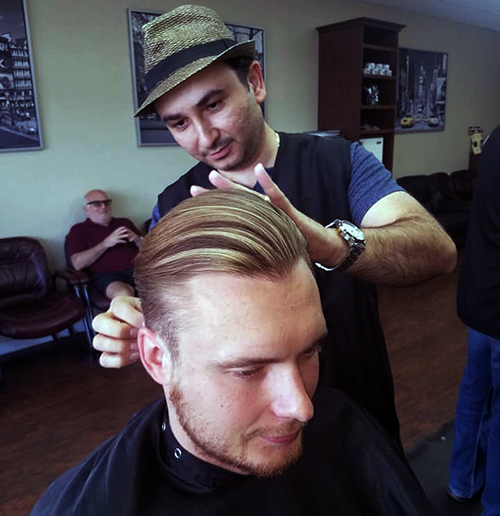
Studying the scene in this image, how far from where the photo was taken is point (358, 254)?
3.05 ft

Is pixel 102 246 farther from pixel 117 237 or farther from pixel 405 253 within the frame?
pixel 405 253

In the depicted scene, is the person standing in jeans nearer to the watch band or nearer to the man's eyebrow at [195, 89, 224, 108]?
the watch band

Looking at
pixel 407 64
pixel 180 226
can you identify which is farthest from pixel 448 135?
pixel 180 226

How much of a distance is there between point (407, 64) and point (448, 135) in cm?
137

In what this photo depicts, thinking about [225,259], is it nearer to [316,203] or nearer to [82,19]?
[316,203]

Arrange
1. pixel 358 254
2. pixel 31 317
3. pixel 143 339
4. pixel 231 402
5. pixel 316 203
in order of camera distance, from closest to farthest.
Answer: pixel 231 402
pixel 143 339
pixel 358 254
pixel 316 203
pixel 31 317

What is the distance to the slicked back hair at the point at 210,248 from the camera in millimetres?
725

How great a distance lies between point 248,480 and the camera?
0.92 m

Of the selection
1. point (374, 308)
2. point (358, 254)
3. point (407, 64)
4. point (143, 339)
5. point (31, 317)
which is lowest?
point (31, 317)

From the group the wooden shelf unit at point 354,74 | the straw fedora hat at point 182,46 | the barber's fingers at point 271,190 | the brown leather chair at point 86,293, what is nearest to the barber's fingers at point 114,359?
the barber's fingers at point 271,190

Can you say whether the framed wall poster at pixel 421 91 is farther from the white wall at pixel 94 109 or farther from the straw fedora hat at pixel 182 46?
the straw fedora hat at pixel 182 46

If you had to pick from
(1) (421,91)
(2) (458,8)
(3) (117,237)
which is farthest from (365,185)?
(2) (458,8)

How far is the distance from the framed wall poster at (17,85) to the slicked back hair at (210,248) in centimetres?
274

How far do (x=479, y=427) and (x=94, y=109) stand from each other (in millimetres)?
3034
